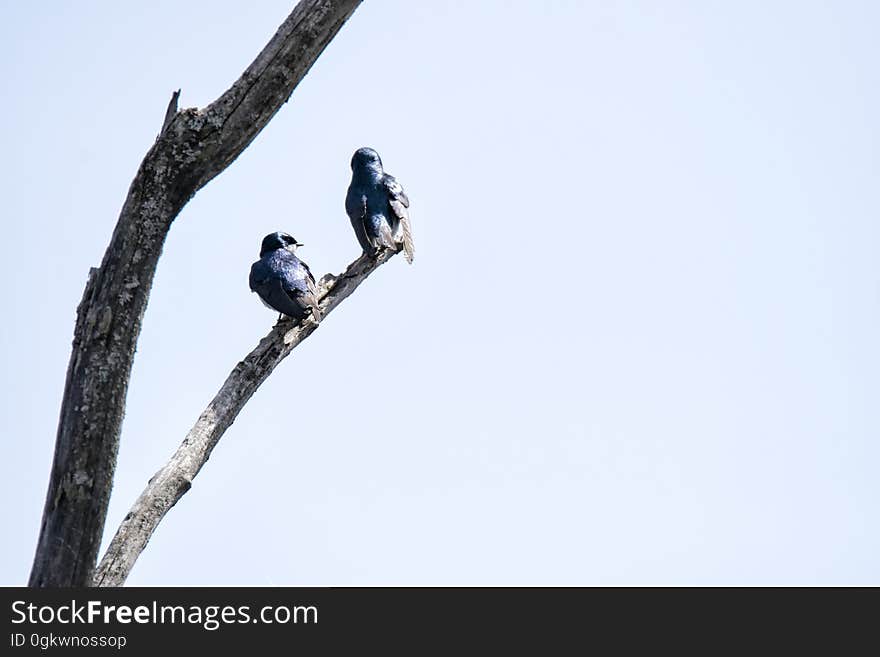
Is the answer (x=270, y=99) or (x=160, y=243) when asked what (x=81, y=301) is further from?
(x=270, y=99)

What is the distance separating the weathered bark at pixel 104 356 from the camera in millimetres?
3875

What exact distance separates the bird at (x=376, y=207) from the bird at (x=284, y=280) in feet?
2.00

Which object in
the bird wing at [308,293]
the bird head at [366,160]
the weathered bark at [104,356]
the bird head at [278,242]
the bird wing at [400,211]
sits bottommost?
the weathered bark at [104,356]

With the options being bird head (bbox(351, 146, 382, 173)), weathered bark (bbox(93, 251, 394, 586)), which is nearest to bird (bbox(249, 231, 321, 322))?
weathered bark (bbox(93, 251, 394, 586))

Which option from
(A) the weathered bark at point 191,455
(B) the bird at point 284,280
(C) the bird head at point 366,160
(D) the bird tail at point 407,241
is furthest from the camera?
(C) the bird head at point 366,160

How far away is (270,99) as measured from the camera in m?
4.27

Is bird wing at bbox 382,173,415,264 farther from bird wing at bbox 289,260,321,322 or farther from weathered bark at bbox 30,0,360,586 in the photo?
Answer: weathered bark at bbox 30,0,360,586

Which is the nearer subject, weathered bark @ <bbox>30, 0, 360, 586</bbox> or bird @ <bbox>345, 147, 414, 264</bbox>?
weathered bark @ <bbox>30, 0, 360, 586</bbox>

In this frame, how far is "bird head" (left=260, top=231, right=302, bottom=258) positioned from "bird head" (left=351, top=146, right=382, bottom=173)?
1.57m

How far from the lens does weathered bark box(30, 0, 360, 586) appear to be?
3875 millimetres

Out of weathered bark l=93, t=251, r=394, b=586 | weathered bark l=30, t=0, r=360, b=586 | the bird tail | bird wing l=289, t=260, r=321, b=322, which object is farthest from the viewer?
the bird tail

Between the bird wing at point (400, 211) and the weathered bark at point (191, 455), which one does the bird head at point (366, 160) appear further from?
the weathered bark at point (191, 455)

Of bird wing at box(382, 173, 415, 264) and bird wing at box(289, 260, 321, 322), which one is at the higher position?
bird wing at box(382, 173, 415, 264)

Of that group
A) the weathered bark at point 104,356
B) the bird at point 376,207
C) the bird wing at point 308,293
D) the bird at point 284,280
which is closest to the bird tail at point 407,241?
the bird at point 376,207
